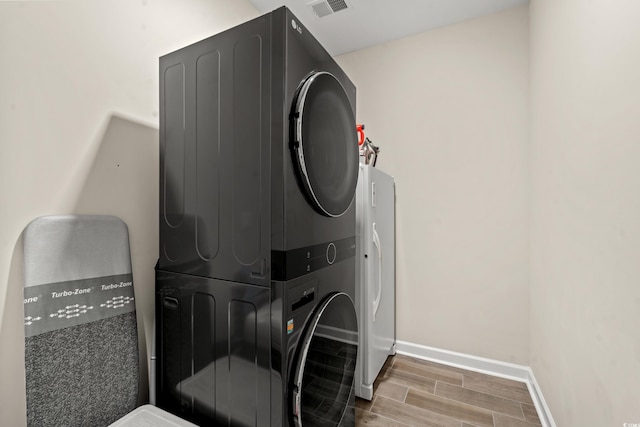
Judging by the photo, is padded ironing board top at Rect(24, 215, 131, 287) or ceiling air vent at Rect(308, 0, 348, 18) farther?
ceiling air vent at Rect(308, 0, 348, 18)

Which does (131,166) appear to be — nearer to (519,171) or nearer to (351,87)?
(351,87)

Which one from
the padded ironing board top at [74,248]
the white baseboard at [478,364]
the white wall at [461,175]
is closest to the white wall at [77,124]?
the padded ironing board top at [74,248]

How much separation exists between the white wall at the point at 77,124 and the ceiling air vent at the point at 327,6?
1.00 meters

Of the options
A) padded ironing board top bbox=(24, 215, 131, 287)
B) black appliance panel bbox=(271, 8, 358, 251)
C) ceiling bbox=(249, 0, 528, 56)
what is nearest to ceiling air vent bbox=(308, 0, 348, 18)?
ceiling bbox=(249, 0, 528, 56)

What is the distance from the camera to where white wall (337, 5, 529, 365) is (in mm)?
2266

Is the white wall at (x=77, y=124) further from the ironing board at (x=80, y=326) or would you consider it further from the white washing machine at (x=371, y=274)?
the white washing machine at (x=371, y=274)

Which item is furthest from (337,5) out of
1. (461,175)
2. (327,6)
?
(461,175)

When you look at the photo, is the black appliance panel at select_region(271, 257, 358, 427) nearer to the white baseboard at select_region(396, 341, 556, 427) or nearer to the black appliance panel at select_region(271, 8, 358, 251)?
the black appliance panel at select_region(271, 8, 358, 251)

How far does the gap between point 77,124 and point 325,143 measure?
1011 millimetres

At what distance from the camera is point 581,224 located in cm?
127

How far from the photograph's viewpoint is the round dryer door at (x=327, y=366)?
1.02 metres

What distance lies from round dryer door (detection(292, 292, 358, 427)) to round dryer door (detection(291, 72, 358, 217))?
17.0 inches

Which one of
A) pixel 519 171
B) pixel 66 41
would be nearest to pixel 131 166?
pixel 66 41

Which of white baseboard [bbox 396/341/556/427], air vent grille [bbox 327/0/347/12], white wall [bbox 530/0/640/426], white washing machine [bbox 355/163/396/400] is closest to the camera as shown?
white wall [bbox 530/0/640/426]
